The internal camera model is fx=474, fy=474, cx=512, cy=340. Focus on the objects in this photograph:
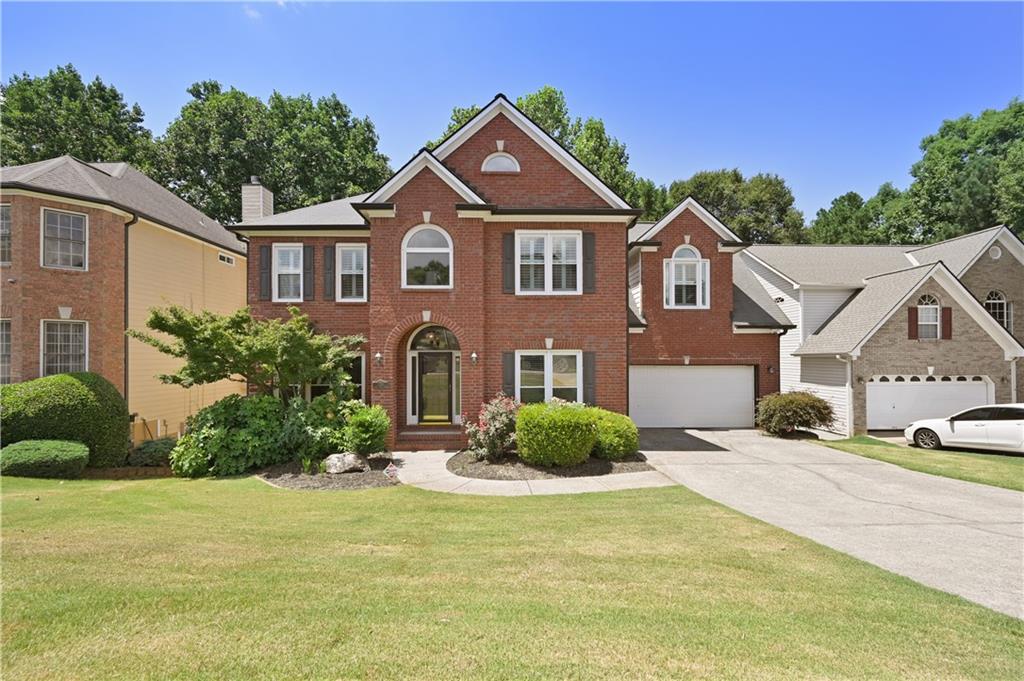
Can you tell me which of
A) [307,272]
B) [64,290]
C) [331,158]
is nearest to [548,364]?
[307,272]

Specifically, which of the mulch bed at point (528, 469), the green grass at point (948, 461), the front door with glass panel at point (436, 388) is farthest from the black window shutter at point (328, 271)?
the green grass at point (948, 461)

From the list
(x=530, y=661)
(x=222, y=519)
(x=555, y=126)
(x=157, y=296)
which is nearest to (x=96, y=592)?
(x=222, y=519)

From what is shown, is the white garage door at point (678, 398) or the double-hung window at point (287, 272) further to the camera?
the white garage door at point (678, 398)

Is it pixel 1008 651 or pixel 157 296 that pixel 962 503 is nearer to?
pixel 1008 651

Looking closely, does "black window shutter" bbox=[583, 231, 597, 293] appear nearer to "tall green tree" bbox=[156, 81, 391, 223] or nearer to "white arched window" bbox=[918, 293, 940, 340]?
"white arched window" bbox=[918, 293, 940, 340]

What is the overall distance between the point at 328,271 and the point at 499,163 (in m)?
6.33

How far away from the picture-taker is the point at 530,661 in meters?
3.61

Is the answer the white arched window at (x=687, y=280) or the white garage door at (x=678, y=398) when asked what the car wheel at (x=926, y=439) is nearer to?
the white garage door at (x=678, y=398)

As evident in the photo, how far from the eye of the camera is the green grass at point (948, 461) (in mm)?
10852

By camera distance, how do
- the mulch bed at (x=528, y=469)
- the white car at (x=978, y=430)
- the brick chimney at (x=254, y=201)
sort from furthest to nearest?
the brick chimney at (x=254, y=201), the white car at (x=978, y=430), the mulch bed at (x=528, y=469)

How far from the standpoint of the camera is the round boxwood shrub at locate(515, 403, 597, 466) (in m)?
11.2

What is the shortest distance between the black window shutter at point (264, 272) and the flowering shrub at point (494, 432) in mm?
8076

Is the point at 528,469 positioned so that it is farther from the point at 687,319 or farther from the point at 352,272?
the point at 687,319

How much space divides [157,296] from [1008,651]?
2064 centimetres
